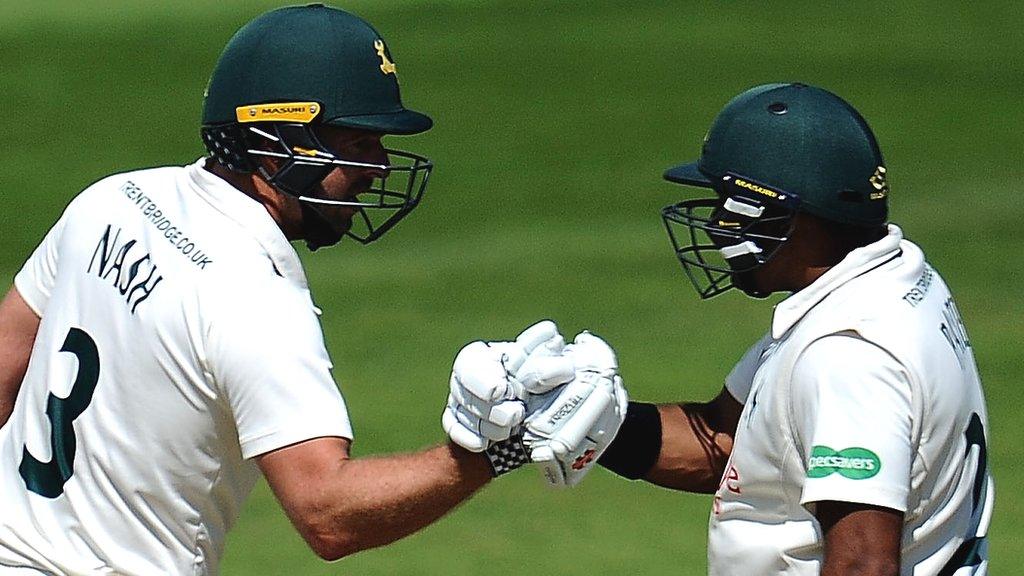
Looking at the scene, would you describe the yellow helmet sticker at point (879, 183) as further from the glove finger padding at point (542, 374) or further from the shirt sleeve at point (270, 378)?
the shirt sleeve at point (270, 378)

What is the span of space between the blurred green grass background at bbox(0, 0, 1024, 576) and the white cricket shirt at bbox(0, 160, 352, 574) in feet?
10.7

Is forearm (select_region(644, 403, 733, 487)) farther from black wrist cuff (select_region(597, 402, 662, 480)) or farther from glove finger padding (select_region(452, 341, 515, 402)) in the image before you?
glove finger padding (select_region(452, 341, 515, 402))

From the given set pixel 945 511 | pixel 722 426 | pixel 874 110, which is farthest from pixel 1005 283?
pixel 945 511

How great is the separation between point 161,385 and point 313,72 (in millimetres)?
863

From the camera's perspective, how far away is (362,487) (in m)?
4.00

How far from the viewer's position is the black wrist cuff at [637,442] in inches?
206

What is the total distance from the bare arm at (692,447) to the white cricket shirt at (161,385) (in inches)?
50.9

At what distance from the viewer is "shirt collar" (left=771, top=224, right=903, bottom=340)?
14.5ft

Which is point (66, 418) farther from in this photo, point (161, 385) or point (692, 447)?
point (692, 447)

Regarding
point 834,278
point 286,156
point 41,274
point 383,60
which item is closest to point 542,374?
point 834,278

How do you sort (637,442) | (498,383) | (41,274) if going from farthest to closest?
(637,442), (41,274), (498,383)

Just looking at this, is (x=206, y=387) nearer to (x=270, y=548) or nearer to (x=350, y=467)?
(x=350, y=467)

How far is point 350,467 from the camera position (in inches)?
158

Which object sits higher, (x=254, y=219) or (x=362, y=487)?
(x=254, y=219)
